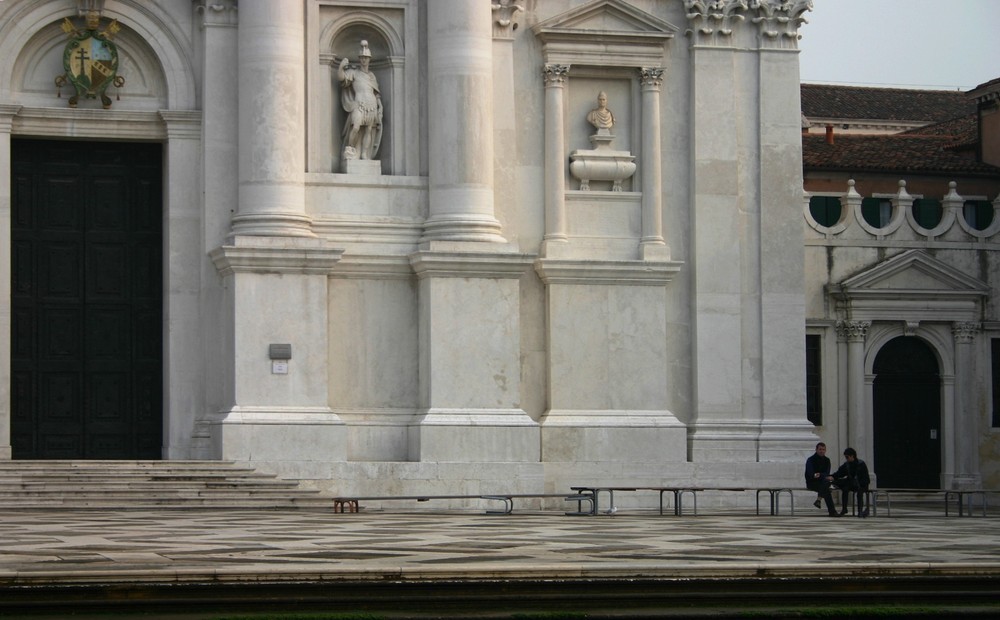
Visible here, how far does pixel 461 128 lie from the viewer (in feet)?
116

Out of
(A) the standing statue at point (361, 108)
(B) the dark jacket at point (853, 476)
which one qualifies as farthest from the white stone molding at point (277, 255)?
(B) the dark jacket at point (853, 476)

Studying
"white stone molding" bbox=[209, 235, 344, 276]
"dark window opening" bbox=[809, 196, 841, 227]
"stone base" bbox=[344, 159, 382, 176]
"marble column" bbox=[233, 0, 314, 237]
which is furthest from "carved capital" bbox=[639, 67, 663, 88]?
"dark window opening" bbox=[809, 196, 841, 227]

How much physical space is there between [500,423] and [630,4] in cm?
851

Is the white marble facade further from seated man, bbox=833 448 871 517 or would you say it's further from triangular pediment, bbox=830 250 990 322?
triangular pediment, bbox=830 250 990 322

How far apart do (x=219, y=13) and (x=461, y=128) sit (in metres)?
4.88

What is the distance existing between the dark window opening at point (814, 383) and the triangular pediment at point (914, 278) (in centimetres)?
147

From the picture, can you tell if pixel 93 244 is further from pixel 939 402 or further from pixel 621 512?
pixel 939 402

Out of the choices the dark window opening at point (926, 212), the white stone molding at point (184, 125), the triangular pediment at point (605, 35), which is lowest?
the dark window opening at point (926, 212)

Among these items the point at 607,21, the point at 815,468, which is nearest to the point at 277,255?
the point at 607,21

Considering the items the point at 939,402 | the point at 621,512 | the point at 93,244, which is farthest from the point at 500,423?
the point at 939,402

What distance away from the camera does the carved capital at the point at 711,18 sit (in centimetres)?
3772

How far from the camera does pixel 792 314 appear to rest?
3781cm

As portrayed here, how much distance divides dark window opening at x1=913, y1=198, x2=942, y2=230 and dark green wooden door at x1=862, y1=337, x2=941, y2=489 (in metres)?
3.02

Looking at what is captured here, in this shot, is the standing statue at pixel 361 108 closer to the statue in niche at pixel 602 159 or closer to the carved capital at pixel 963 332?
the statue in niche at pixel 602 159
